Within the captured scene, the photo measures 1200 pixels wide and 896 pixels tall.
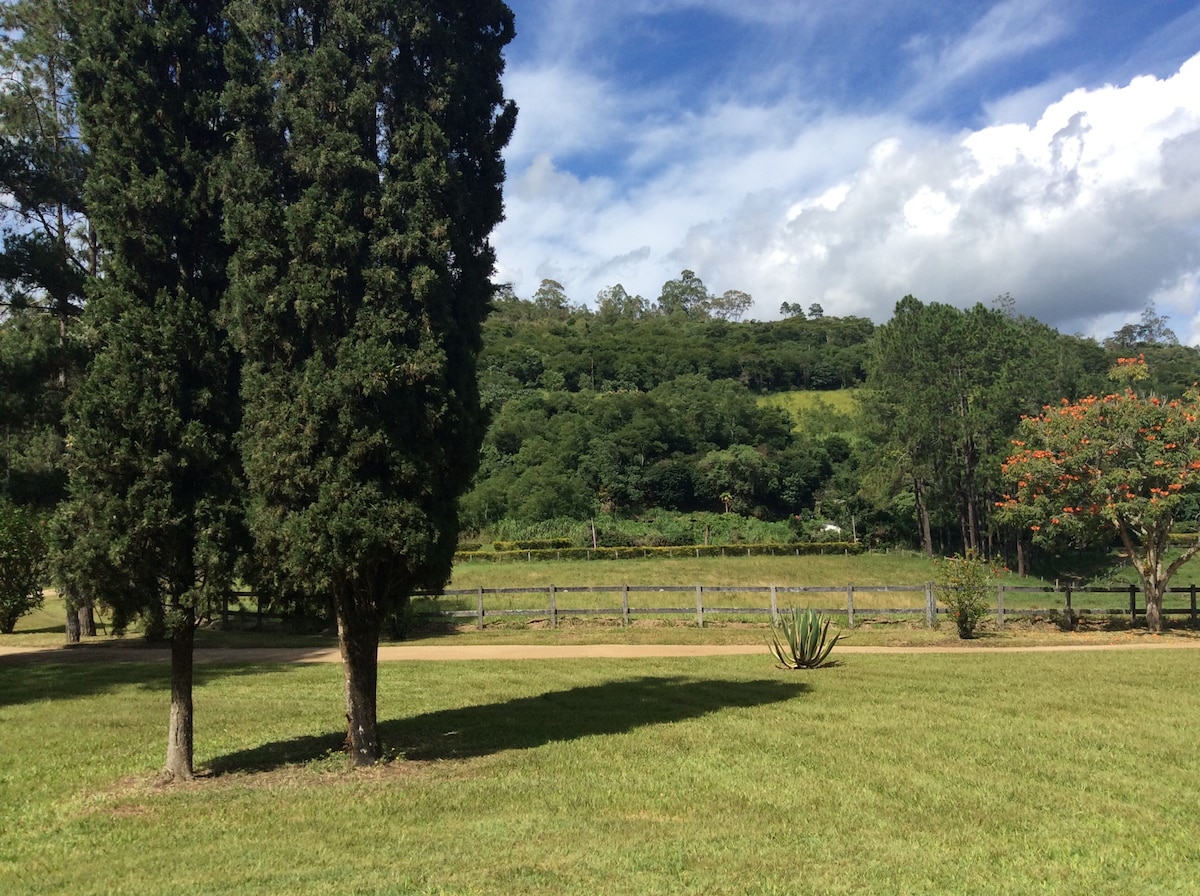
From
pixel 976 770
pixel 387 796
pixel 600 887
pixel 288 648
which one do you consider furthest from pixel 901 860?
pixel 288 648

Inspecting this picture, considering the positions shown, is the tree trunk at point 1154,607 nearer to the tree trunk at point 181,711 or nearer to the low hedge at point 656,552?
the tree trunk at point 181,711

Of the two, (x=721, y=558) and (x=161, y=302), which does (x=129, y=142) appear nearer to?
(x=161, y=302)

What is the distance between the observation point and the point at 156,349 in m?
7.70

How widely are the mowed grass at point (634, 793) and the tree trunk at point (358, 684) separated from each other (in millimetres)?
246

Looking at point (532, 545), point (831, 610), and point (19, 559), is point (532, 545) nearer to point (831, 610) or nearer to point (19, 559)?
point (831, 610)

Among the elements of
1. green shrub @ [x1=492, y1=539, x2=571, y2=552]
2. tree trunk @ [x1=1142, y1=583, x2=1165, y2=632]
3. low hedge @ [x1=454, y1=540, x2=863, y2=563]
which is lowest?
tree trunk @ [x1=1142, y1=583, x2=1165, y2=632]

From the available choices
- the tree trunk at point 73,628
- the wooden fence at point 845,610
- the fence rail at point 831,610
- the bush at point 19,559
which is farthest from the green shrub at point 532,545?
the tree trunk at point 73,628

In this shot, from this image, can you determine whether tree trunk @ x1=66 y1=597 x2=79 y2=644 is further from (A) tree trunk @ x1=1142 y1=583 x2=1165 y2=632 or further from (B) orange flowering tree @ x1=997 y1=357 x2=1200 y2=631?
(A) tree trunk @ x1=1142 y1=583 x2=1165 y2=632

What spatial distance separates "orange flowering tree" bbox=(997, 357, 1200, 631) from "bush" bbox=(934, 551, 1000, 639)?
3.09 m

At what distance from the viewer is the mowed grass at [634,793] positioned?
520cm

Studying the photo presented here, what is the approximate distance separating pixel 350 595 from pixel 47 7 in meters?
16.5

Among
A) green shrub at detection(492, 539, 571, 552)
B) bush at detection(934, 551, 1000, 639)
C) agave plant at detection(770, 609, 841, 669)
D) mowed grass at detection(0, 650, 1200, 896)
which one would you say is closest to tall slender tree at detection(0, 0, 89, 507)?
mowed grass at detection(0, 650, 1200, 896)

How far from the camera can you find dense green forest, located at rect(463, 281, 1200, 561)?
45031 millimetres

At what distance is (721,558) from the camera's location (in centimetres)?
4444
